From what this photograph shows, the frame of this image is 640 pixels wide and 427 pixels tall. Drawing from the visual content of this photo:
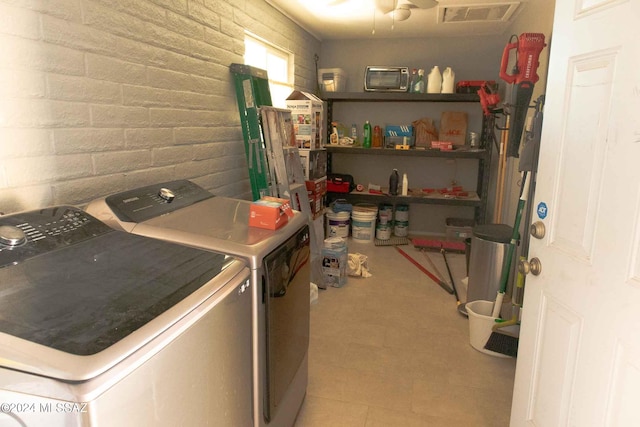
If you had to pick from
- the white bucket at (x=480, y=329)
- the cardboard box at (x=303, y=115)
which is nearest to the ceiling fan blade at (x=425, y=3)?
the cardboard box at (x=303, y=115)

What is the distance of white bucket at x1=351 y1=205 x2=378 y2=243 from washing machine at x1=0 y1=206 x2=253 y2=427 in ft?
11.7

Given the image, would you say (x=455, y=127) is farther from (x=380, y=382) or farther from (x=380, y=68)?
(x=380, y=382)

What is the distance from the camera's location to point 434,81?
4609 mm

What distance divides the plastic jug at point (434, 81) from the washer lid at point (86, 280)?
4.00m

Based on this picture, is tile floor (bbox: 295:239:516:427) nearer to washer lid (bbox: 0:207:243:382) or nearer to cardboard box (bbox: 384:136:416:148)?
washer lid (bbox: 0:207:243:382)

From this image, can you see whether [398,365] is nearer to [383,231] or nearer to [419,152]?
[383,231]

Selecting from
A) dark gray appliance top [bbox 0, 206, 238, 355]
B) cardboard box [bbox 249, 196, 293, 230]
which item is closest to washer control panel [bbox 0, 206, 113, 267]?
dark gray appliance top [bbox 0, 206, 238, 355]

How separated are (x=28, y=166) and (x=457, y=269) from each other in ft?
11.8

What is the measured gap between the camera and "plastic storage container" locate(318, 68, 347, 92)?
15.6ft

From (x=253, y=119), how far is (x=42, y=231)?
1.90 meters

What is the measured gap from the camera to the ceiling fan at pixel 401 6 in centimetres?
297

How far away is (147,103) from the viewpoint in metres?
1.98

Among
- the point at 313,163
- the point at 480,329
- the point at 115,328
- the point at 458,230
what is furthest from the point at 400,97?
the point at 115,328

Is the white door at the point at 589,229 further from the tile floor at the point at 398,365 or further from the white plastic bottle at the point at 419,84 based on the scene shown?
the white plastic bottle at the point at 419,84
